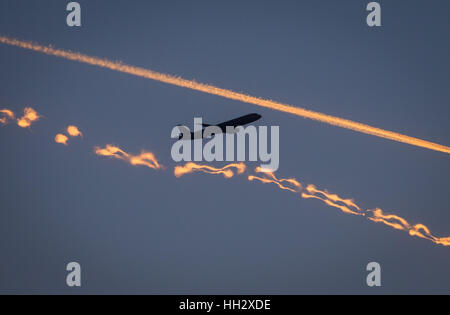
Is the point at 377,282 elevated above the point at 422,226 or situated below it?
below

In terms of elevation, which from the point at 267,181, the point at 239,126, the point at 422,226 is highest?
the point at 239,126
